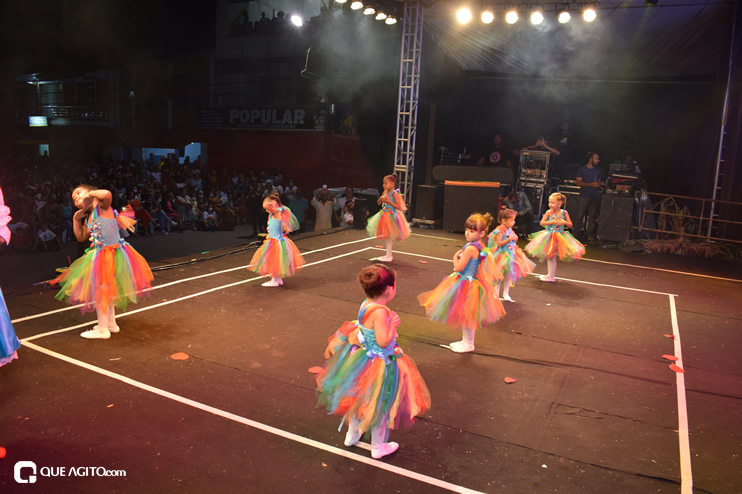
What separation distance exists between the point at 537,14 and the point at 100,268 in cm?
1100

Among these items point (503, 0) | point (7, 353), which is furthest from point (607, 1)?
point (7, 353)

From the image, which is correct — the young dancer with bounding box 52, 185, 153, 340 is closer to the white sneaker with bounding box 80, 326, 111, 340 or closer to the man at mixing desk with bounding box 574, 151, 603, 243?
the white sneaker with bounding box 80, 326, 111, 340

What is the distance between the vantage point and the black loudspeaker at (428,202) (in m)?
14.9

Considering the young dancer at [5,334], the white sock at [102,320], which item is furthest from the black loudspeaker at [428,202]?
the young dancer at [5,334]

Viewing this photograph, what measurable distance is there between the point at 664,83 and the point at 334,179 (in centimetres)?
1166

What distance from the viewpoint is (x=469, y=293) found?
573cm

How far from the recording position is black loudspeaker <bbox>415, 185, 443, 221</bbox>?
1488 cm

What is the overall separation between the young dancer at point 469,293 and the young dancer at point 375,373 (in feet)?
6.38

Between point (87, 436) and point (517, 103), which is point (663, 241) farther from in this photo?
point (87, 436)

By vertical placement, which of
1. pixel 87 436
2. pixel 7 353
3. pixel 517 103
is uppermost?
pixel 517 103

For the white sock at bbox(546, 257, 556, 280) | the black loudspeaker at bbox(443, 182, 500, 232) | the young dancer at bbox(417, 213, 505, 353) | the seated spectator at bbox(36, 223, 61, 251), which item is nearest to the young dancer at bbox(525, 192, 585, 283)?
the white sock at bbox(546, 257, 556, 280)

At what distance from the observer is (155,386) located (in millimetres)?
4902

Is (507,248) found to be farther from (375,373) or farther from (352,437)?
(375,373)

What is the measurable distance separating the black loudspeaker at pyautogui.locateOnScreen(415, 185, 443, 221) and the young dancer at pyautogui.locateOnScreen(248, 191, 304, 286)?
22.9 ft
